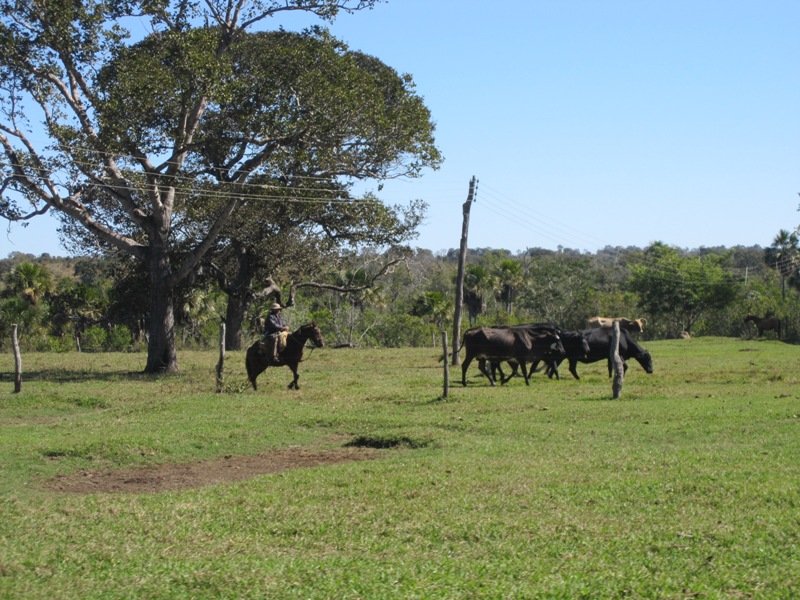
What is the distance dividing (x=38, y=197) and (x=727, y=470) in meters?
23.2

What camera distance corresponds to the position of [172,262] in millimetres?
36219

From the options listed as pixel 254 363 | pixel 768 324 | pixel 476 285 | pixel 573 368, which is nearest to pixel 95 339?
pixel 254 363

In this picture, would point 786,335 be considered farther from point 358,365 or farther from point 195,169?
point 195,169

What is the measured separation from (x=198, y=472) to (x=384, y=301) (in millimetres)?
46841

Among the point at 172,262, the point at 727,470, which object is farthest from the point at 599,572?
the point at 172,262

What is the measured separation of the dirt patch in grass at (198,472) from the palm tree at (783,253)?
6726cm

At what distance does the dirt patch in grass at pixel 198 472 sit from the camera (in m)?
12.5

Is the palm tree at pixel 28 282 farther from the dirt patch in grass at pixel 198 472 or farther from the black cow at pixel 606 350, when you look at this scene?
the dirt patch in grass at pixel 198 472

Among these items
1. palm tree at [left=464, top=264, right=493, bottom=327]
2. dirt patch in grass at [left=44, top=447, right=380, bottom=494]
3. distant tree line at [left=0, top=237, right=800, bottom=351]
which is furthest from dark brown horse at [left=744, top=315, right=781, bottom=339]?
dirt patch in grass at [left=44, top=447, right=380, bottom=494]

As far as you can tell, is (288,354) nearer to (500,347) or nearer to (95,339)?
(500,347)

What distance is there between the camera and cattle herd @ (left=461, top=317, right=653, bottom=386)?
84.6 feet

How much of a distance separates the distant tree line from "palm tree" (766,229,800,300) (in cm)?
13

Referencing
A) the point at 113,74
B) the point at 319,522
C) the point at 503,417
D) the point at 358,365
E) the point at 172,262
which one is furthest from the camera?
the point at 172,262

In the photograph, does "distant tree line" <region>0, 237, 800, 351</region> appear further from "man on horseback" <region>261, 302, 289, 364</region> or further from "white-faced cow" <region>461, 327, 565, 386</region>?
"white-faced cow" <region>461, 327, 565, 386</region>
